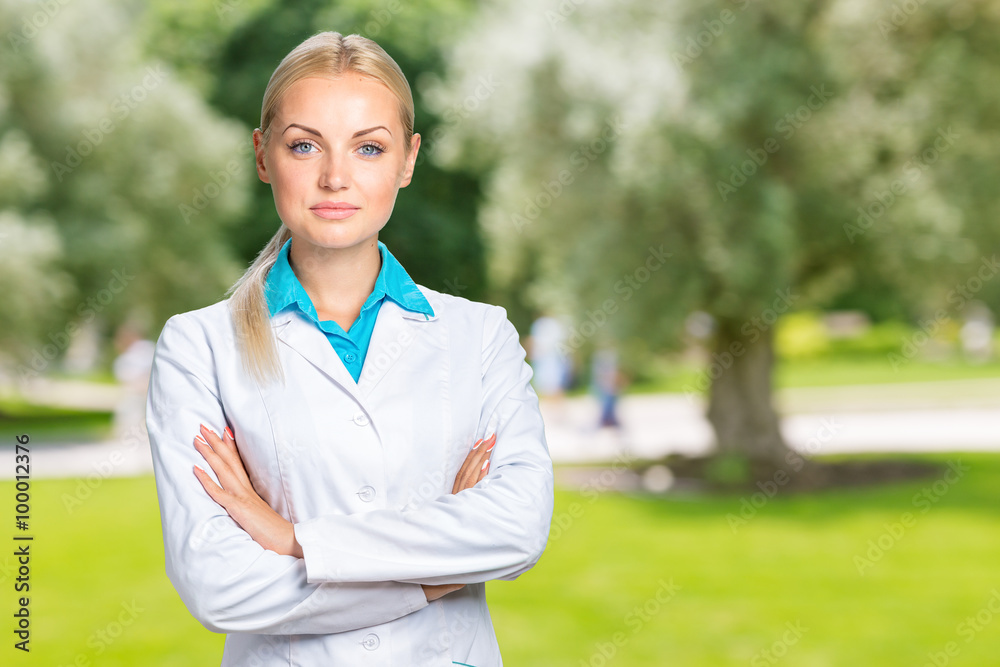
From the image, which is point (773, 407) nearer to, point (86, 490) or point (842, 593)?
point (842, 593)

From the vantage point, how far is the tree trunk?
36.8 ft

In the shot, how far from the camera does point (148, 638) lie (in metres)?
6.30

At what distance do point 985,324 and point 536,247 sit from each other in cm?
2669

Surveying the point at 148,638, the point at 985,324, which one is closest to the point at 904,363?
the point at 985,324

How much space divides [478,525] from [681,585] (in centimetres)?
624

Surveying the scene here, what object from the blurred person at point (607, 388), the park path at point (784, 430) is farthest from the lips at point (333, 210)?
the blurred person at point (607, 388)

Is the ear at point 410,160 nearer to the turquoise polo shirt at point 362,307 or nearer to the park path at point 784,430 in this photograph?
the turquoise polo shirt at point 362,307

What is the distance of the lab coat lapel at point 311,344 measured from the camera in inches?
65.6

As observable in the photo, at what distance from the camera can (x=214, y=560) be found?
61.0 inches
